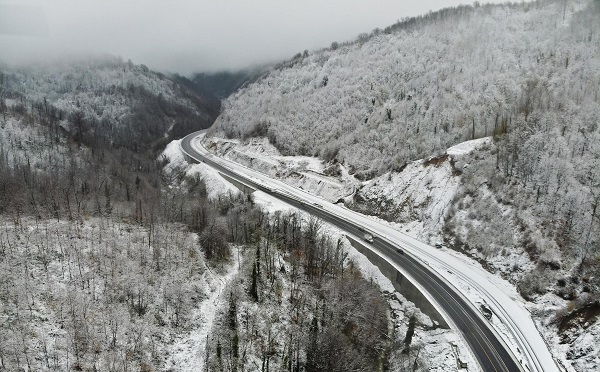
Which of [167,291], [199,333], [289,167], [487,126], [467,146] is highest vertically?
[487,126]

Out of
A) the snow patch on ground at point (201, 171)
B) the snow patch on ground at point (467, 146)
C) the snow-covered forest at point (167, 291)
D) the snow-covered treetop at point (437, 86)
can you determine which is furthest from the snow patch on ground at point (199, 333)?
the snow-covered treetop at point (437, 86)

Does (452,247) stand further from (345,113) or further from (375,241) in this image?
(345,113)

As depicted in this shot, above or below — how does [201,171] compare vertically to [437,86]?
below

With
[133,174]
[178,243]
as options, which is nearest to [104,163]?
[133,174]

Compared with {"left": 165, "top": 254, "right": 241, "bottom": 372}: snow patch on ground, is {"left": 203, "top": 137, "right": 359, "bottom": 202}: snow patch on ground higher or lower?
higher

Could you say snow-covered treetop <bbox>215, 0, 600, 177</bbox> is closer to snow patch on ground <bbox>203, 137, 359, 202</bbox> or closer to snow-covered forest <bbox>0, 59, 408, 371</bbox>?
snow patch on ground <bbox>203, 137, 359, 202</bbox>

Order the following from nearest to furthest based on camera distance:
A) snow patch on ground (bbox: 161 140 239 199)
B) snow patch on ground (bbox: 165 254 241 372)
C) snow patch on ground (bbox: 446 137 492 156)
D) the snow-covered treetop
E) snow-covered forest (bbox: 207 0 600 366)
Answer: snow patch on ground (bbox: 165 254 241 372), snow-covered forest (bbox: 207 0 600 366), snow patch on ground (bbox: 446 137 492 156), the snow-covered treetop, snow patch on ground (bbox: 161 140 239 199)

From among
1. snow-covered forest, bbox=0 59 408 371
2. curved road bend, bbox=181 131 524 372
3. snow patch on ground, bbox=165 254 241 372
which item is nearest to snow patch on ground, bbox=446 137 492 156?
curved road bend, bbox=181 131 524 372

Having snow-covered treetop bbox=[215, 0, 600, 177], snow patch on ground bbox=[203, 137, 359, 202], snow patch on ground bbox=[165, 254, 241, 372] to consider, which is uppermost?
snow-covered treetop bbox=[215, 0, 600, 177]

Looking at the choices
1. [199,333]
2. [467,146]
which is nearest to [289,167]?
[467,146]

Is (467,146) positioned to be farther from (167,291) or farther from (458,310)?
(167,291)
